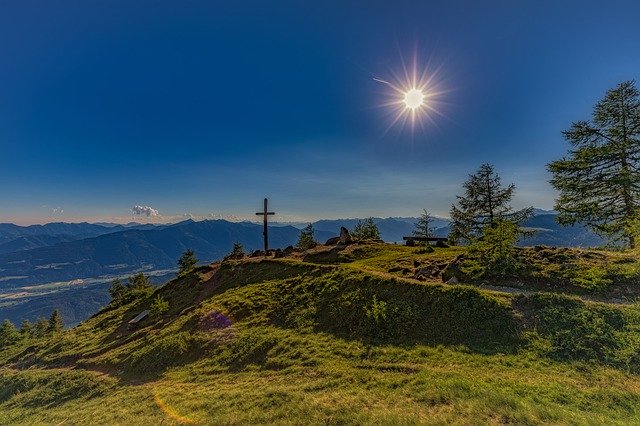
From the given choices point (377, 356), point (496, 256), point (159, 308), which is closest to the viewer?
point (377, 356)

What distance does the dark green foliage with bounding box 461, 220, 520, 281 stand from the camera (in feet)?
73.2

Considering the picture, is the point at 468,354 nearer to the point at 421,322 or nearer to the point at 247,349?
the point at 421,322

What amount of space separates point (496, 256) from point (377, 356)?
13137 mm

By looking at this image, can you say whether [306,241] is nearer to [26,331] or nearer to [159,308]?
[159,308]

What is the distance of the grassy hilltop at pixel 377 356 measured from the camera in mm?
11211

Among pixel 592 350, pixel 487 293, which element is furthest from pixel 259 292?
pixel 592 350

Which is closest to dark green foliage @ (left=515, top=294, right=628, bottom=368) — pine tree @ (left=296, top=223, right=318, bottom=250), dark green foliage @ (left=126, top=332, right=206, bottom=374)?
dark green foliage @ (left=126, top=332, right=206, bottom=374)

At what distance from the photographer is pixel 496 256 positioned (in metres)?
22.9

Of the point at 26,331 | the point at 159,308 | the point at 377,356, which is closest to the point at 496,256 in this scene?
the point at 377,356

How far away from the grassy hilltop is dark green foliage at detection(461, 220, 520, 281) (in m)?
0.74

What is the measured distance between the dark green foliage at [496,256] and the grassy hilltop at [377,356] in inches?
29.2

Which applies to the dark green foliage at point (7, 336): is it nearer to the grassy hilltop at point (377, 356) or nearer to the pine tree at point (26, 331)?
the pine tree at point (26, 331)

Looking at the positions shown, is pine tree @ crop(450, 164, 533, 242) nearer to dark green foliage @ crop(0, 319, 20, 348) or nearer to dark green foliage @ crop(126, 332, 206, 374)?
dark green foliage @ crop(126, 332, 206, 374)

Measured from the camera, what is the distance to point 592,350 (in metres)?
13.4
